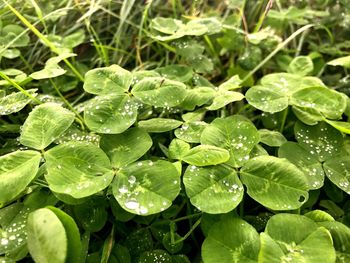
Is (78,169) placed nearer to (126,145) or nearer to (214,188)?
(126,145)

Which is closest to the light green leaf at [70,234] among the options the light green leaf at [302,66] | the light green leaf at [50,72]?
the light green leaf at [50,72]

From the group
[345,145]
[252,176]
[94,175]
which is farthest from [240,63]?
[94,175]

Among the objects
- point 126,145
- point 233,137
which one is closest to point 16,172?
point 126,145

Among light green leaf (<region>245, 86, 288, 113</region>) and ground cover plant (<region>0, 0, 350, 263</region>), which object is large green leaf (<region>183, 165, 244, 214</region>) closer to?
ground cover plant (<region>0, 0, 350, 263</region>)

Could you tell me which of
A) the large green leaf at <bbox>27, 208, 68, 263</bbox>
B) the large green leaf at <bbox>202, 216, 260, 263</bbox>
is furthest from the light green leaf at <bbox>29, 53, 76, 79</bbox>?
the large green leaf at <bbox>202, 216, 260, 263</bbox>

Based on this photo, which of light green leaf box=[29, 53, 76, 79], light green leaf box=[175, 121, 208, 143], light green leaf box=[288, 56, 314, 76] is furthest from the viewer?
light green leaf box=[288, 56, 314, 76]
